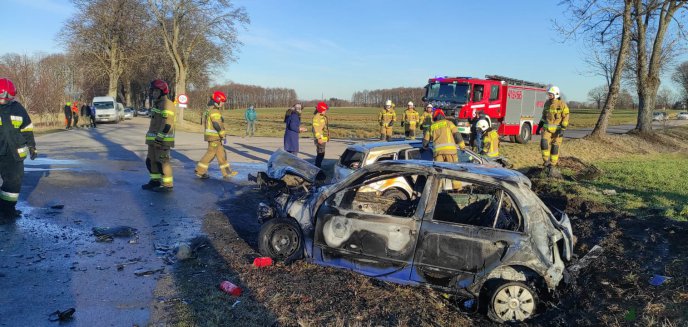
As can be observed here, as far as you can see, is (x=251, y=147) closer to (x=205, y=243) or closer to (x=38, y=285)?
(x=205, y=243)

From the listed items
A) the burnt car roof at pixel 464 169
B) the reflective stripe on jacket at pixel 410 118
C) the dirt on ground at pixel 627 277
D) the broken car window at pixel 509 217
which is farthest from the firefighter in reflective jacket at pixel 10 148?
the reflective stripe on jacket at pixel 410 118

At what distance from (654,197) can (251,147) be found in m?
13.2

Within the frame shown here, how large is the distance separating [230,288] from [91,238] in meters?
2.51

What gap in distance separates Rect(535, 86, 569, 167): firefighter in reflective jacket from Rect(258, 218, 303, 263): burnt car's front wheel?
319 inches

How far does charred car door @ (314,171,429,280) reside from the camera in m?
4.39

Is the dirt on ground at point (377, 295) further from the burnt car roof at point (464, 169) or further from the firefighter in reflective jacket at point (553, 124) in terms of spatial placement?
the firefighter in reflective jacket at point (553, 124)

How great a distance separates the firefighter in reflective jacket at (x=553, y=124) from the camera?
10859 mm

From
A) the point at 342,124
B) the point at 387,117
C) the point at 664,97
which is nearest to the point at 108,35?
the point at 342,124

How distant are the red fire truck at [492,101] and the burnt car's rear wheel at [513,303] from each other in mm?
11616

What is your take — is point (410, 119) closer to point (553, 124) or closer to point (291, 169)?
point (553, 124)

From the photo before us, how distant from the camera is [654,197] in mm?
8578

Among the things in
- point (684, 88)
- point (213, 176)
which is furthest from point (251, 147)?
point (684, 88)

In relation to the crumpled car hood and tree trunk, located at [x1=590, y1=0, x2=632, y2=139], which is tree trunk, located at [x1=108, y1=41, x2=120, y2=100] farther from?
the crumpled car hood

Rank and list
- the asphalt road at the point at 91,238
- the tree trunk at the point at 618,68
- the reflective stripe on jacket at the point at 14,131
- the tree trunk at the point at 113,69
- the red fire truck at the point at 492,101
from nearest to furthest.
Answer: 1. the asphalt road at the point at 91,238
2. the reflective stripe on jacket at the point at 14,131
3. the red fire truck at the point at 492,101
4. the tree trunk at the point at 618,68
5. the tree trunk at the point at 113,69
